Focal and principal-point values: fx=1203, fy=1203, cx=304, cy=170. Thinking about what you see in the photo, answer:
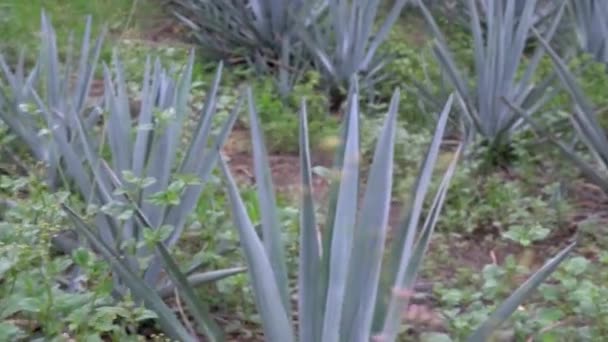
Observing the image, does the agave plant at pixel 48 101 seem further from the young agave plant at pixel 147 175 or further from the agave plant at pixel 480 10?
the agave plant at pixel 480 10

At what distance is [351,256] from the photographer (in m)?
2.35

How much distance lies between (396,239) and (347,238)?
105mm

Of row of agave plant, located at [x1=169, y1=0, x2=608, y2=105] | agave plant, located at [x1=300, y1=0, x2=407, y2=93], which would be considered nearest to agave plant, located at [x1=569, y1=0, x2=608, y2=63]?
row of agave plant, located at [x1=169, y1=0, x2=608, y2=105]

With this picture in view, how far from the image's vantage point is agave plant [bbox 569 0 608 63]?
604 centimetres

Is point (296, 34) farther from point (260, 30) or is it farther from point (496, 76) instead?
point (496, 76)

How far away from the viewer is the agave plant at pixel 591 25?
238 inches

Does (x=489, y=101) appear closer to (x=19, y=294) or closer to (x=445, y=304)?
(x=445, y=304)

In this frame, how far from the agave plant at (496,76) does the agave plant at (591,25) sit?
1275 millimetres

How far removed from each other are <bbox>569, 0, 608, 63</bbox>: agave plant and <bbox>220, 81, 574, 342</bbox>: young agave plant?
151 inches

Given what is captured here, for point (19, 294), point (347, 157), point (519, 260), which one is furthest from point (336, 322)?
point (519, 260)

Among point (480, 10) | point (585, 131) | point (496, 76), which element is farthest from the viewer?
point (480, 10)

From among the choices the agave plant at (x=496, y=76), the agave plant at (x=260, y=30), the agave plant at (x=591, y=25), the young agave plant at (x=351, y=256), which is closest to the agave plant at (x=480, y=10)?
the agave plant at (x=591, y=25)

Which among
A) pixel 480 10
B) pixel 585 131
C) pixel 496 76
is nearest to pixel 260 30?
pixel 480 10

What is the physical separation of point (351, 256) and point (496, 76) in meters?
2.61
